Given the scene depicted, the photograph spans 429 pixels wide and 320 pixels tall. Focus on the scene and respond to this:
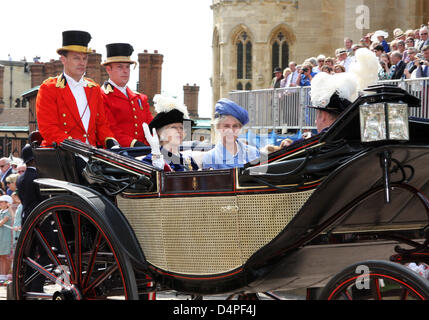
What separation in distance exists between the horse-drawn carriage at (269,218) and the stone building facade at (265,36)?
24.4 meters

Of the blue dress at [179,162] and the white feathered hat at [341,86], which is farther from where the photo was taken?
the blue dress at [179,162]

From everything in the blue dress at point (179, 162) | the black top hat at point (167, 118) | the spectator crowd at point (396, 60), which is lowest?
the blue dress at point (179, 162)

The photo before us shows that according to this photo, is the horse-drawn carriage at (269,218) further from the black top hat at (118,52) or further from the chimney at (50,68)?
the chimney at (50,68)

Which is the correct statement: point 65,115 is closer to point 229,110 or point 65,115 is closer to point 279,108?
point 229,110

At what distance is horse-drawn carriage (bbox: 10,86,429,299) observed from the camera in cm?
351

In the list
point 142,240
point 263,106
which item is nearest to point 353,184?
point 142,240

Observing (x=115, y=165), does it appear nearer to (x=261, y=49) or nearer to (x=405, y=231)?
(x=405, y=231)

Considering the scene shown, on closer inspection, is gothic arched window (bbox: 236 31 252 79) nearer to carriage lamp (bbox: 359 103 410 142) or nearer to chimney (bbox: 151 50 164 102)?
chimney (bbox: 151 50 164 102)

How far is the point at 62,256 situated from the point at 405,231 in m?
2.31

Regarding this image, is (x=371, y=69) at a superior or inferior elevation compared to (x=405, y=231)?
superior

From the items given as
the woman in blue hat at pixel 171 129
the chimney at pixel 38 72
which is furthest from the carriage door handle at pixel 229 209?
the chimney at pixel 38 72

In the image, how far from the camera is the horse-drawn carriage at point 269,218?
3508 mm
